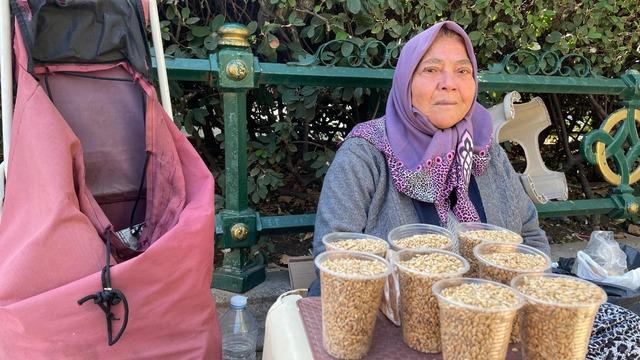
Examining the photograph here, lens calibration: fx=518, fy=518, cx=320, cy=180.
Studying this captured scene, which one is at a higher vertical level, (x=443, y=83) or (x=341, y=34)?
(x=341, y=34)

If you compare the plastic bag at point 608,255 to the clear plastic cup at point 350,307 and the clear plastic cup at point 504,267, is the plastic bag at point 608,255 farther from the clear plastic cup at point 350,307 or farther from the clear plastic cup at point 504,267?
the clear plastic cup at point 350,307

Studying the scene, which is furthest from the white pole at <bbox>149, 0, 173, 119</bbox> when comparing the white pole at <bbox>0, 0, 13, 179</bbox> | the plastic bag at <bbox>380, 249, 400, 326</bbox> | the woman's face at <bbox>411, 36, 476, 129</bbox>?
the plastic bag at <bbox>380, 249, 400, 326</bbox>

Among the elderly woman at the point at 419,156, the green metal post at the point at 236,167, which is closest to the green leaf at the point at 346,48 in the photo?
the elderly woman at the point at 419,156

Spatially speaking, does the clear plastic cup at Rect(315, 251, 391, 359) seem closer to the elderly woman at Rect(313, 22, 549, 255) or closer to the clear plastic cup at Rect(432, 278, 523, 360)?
the clear plastic cup at Rect(432, 278, 523, 360)

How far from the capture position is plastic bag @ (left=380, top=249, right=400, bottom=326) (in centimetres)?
138

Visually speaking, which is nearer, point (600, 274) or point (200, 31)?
point (600, 274)

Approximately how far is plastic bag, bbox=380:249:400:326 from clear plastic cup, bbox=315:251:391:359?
6cm

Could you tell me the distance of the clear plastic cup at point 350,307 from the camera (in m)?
1.26

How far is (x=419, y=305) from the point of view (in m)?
1.31

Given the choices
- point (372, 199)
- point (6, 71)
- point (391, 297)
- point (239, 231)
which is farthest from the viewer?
point (239, 231)

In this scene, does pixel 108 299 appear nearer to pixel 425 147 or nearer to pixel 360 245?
pixel 360 245

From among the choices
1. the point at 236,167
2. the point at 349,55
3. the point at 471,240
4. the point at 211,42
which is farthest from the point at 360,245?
the point at 211,42

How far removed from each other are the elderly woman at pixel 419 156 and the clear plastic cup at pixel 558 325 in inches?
35.6

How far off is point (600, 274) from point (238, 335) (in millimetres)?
1655
